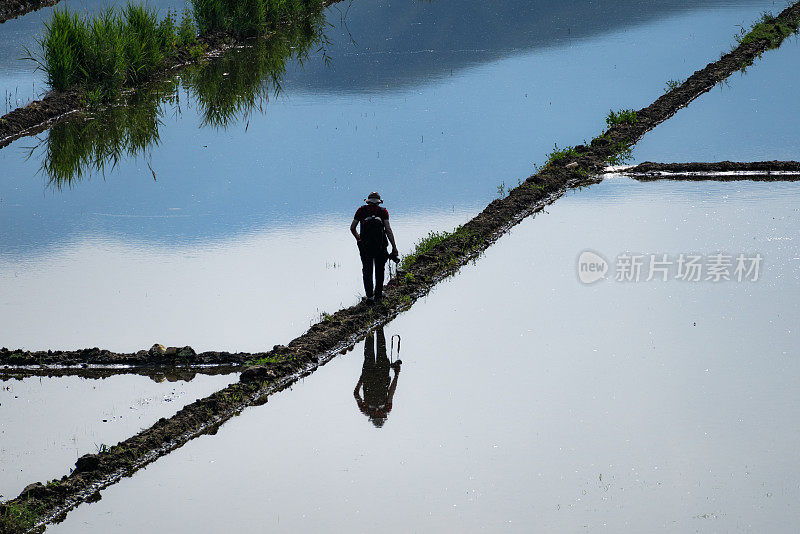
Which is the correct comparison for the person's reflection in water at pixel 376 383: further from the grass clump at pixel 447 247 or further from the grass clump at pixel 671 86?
the grass clump at pixel 671 86

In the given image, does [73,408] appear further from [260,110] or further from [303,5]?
[303,5]

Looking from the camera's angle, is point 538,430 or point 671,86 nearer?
point 538,430

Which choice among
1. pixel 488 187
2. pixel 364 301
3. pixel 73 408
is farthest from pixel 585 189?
pixel 73 408

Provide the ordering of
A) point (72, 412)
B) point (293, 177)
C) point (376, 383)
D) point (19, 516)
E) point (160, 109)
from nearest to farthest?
point (19, 516), point (72, 412), point (376, 383), point (293, 177), point (160, 109)

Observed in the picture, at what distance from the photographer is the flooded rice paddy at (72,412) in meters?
6.66

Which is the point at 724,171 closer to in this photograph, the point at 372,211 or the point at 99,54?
the point at 372,211

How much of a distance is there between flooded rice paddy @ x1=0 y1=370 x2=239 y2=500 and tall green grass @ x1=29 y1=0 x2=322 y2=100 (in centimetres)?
908

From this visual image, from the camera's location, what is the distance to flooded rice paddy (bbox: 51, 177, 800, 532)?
19.6 ft

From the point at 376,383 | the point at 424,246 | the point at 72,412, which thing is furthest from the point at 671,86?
the point at 72,412

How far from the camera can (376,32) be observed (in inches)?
879

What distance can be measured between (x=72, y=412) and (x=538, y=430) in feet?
9.95

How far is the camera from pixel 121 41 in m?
17.0

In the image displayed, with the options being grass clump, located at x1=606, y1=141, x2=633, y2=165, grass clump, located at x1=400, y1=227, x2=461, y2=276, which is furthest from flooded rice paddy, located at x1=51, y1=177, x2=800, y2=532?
grass clump, located at x1=606, y1=141, x2=633, y2=165

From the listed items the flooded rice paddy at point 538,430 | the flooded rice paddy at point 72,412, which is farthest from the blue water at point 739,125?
the flooded rice paddy at point 72,412
